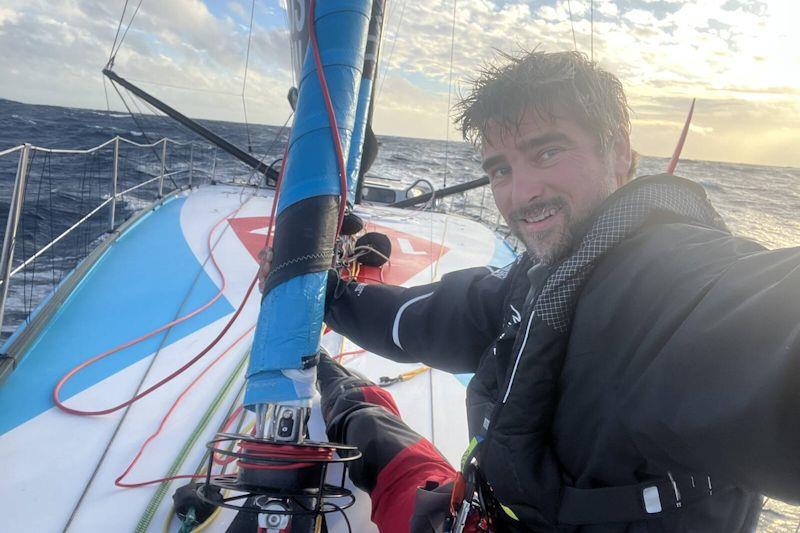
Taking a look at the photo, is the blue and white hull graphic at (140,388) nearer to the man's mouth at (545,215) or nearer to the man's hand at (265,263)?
the man's hand at (265,263)

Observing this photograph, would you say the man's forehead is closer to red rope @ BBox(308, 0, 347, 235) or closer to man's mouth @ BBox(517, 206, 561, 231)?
man's mouth @ BBox(517, 206, 561, 231)

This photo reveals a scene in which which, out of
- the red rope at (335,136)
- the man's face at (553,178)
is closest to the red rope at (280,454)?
the red rope at (335,136)

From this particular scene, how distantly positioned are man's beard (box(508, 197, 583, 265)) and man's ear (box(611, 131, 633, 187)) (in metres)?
0.23

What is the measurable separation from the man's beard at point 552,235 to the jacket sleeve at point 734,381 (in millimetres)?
447

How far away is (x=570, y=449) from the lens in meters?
0.97

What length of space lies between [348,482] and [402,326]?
0.58m

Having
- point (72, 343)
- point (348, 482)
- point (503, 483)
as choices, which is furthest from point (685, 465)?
point (72, 343)

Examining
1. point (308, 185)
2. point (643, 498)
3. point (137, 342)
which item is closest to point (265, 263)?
point (308, 185)

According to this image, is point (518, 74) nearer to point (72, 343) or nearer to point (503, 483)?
point (503, 483)

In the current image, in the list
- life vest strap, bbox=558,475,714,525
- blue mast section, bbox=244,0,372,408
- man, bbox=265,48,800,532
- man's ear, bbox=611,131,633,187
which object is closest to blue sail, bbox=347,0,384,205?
blue mast section, bbox=244,0,372,408

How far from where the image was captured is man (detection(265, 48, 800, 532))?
25.7 inches

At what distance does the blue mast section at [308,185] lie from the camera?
4.41ft

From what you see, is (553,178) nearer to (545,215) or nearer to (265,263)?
(545,215)

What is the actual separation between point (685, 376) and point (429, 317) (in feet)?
3.41
